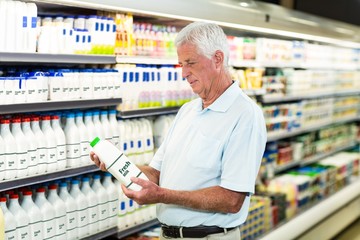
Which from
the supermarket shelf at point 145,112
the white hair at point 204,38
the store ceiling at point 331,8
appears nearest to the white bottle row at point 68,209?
the supermarket shelf at point 145,112

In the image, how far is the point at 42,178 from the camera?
3.46 meters

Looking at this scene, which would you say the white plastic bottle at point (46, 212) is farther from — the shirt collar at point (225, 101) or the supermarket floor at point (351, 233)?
the supermarket floor at point (351, 233)

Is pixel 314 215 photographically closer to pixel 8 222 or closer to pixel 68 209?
pixel 68 209

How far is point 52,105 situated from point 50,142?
0.23 metres

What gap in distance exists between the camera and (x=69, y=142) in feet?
12.3

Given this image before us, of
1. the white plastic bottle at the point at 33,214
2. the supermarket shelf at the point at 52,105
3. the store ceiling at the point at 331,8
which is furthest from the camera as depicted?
the store ceiling at the point at 331,8

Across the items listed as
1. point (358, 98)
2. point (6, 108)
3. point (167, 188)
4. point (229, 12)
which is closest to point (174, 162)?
point (167, 188)

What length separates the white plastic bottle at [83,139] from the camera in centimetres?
381

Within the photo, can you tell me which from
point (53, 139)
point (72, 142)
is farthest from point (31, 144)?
point (72, 142)

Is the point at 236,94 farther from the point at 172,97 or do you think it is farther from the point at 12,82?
the point at 172,97

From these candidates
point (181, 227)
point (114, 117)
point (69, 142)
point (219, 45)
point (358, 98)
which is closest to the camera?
point (219, 45)

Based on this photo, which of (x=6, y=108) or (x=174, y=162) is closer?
(x=174, y=162)

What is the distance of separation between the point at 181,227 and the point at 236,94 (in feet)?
2.39

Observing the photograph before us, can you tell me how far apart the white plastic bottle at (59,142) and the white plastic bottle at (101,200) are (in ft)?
1.48
